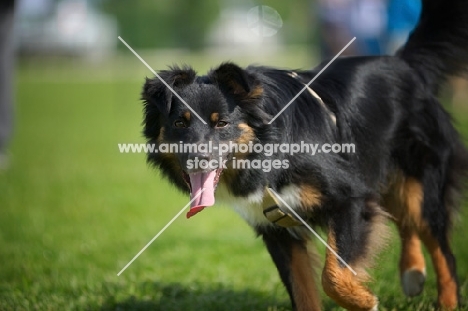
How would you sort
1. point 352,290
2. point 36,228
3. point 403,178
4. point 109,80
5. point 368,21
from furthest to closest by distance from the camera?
point 109,80 → point 368,21 → point 36,228 → point 403,178 → point 352,290

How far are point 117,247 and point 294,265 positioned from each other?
278cm

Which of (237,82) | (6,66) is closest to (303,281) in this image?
(237,82)

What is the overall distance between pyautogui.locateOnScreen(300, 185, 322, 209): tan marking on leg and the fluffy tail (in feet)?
4.94

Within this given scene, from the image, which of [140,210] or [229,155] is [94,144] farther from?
[229,155]

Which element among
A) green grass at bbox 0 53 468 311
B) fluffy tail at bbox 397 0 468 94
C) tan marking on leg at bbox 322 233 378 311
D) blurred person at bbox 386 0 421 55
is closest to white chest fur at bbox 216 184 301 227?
tan marking on leg at bbox 322 233 378 311

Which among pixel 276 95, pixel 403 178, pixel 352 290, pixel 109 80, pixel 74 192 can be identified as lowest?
pixel 109 80

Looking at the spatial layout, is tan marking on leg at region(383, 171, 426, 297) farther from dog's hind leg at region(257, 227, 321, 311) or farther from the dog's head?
the dog's head

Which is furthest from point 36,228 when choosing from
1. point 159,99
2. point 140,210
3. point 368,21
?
point 368,21

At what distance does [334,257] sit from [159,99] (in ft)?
5.00

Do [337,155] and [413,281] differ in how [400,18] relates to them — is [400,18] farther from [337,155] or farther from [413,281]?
[337,155]

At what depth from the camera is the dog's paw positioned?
4773 millimetres

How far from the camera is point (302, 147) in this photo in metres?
3.99

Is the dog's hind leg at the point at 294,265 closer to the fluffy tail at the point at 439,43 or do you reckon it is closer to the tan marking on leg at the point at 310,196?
the tan marking on leg at the point at 310,196

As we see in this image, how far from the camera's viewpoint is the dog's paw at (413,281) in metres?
4.77
